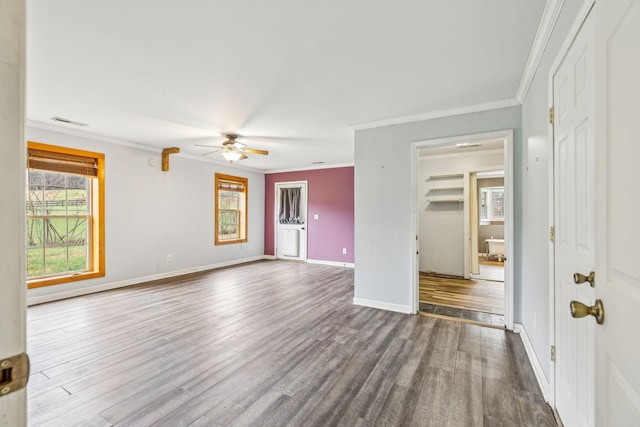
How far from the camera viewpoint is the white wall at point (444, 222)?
16.9ft

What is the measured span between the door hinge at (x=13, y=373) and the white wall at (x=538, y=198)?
7.43ft

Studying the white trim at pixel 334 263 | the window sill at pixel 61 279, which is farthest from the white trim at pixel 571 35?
the window sill at pixel 61 279

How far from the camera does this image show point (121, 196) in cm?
450

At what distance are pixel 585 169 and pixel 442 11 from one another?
117cm

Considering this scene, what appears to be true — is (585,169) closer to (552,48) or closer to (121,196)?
(552,48)

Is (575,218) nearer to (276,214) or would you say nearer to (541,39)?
(541,39)

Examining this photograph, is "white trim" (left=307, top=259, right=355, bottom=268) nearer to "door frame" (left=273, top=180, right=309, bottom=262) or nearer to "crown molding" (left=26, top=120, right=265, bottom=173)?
"door frame" (left=273, top=180, right=309, bottom=262)

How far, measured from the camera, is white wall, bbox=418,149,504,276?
516 centimetres

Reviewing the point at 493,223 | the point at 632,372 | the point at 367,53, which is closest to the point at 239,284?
the point at 367,53

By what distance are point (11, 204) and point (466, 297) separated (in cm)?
457

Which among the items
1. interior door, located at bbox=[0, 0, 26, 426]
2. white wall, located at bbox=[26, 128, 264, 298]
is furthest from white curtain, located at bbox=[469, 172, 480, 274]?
interior door, located at bbox=[0, 0, 26, 426]

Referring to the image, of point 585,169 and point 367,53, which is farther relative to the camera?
point 367,53

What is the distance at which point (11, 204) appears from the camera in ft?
1.49

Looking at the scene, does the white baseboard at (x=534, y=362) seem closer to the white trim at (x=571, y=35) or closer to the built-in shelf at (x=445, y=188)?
the white trim at (x=571, y=35)
